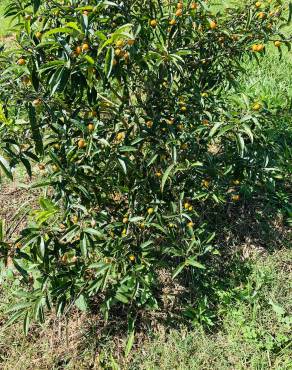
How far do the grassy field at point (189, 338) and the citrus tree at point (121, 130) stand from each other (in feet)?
0.66

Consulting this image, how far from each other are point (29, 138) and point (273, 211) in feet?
5.98

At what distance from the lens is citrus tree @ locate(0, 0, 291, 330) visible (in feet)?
6.11

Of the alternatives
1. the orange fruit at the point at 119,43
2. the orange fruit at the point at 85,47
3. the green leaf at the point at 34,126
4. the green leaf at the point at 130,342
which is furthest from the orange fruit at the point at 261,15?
the green leaf at the point at 130,342

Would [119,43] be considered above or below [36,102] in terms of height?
above

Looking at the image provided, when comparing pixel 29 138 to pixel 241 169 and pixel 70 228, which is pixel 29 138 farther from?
pixel 241 169

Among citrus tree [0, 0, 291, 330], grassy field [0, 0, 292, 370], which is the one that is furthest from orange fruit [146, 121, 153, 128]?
grassy field [0, 0, 292, 370]

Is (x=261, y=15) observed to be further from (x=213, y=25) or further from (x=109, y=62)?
(x=109, y=62)

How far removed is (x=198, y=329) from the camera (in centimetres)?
256

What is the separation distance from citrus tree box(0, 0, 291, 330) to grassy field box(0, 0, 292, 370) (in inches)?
7.9

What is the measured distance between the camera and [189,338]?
2525 mm

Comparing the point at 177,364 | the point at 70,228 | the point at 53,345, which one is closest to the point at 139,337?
the point at 177,364

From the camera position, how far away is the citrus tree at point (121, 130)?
1.86 m

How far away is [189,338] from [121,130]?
3.87 ft

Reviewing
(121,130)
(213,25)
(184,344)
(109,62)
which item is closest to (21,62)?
(109,62)
